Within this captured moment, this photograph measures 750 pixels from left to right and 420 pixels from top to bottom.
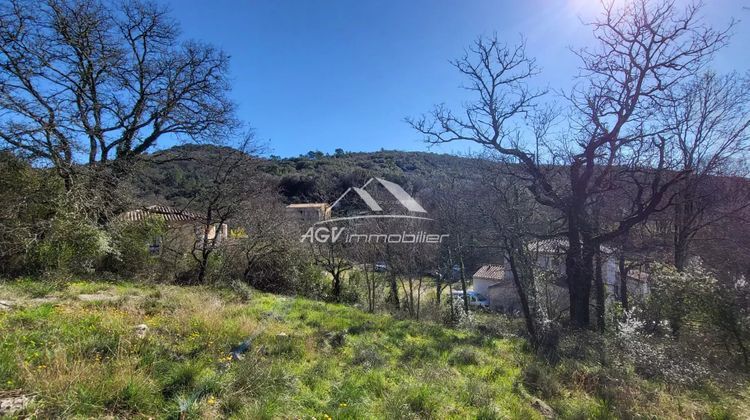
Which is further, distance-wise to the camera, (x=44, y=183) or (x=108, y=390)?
(x=44, y=183)

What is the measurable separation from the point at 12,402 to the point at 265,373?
1837 mm

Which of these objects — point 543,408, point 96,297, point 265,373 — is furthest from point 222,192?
point 543,408

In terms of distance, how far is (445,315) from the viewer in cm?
1555

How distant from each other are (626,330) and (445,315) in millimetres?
9077

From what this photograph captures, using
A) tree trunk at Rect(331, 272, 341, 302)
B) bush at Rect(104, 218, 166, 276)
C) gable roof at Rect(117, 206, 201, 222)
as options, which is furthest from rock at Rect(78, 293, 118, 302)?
tree trunk at Rect(331, 272, 341, 302)

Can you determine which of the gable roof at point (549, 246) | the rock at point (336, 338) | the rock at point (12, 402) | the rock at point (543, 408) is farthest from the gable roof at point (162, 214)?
the gable roof at point (549, 246)

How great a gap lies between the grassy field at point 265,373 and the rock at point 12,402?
43 mm

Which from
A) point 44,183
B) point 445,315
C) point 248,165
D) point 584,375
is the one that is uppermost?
point 248,165

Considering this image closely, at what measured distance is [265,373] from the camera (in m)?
3.56

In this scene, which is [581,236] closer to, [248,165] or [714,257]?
[714,257]

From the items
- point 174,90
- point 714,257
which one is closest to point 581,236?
point 714,257

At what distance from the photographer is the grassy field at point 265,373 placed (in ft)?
9.21

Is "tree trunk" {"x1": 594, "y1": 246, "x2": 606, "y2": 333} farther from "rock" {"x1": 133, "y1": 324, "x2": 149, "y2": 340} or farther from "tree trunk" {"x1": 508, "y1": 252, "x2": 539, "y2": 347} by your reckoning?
"rock" {"x1": 133, "y1": 324, "x2": 149, "y2": 340}

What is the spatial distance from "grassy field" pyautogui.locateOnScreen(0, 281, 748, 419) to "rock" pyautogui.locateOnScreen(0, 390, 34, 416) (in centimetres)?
4
